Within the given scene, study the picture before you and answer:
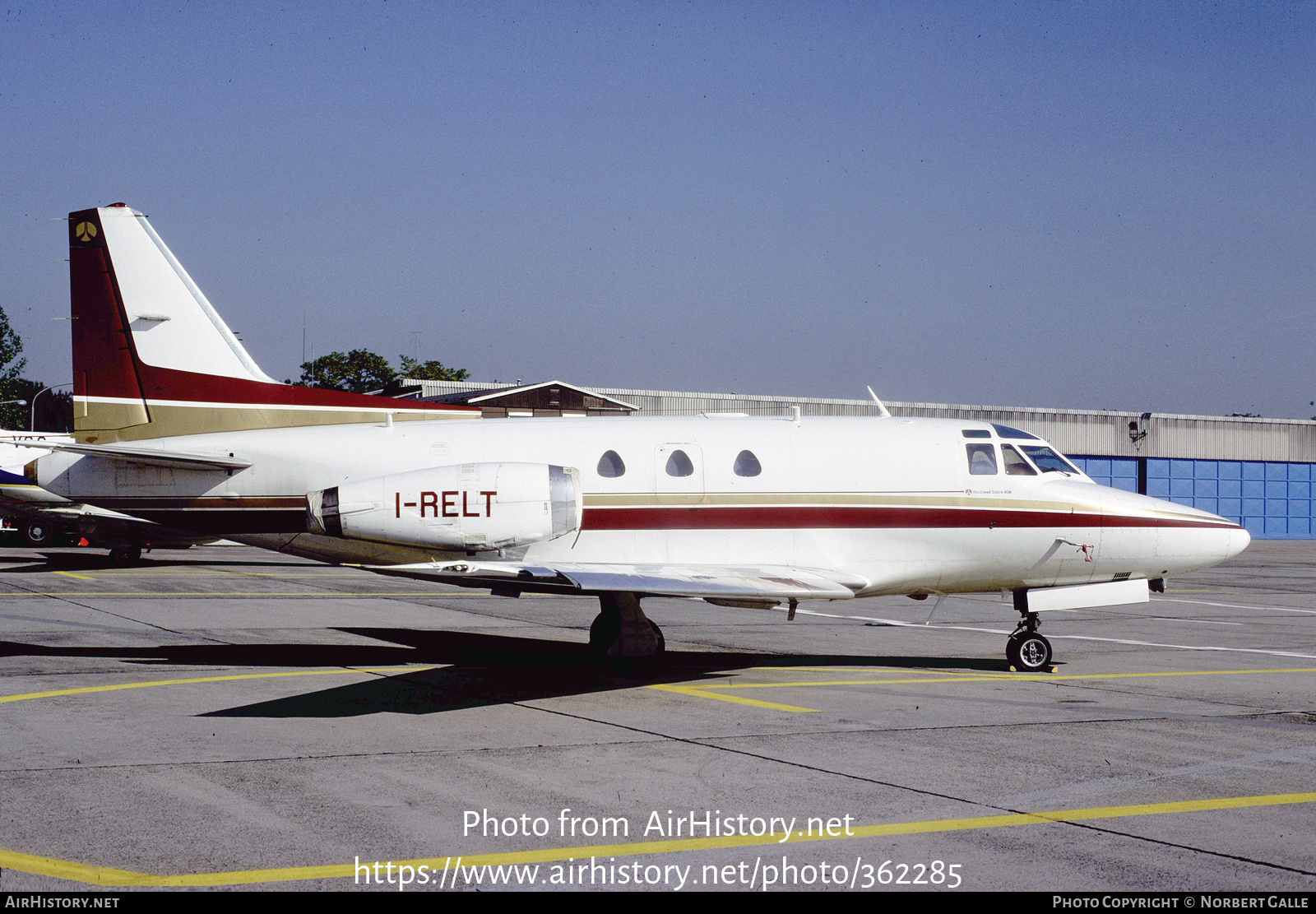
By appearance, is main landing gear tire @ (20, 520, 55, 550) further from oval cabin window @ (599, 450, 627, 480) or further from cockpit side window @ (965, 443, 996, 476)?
cockpit side window @ (965, 443, 996, 476)

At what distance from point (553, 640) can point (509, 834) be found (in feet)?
37.0

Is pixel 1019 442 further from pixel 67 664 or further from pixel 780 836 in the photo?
pixel 67 664

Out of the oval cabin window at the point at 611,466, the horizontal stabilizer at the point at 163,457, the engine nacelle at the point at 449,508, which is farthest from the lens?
the oval cabin window at the point at 611,466

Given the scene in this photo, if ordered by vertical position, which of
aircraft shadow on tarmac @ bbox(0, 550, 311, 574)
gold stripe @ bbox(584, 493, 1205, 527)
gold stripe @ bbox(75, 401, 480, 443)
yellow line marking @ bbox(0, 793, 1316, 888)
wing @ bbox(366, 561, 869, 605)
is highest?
gold stripe @ bbox(75, 401, 480, 443)

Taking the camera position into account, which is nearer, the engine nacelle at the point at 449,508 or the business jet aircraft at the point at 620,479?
the engine nacelle at the point at 449,508

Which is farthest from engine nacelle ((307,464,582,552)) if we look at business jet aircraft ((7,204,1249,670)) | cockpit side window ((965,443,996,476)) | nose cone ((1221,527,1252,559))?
nose cone ((1221,527,1252,559))

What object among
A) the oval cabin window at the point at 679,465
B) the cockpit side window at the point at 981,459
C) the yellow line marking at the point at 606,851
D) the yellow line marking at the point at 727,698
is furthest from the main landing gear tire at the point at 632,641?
the yellow line marking at the point at 606,851

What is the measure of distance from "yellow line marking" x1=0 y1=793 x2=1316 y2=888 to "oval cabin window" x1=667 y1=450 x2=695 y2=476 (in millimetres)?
7708

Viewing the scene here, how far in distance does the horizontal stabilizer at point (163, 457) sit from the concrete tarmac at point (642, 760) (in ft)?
8.66

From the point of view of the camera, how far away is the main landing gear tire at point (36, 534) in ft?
140

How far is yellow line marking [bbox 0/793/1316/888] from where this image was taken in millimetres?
6609

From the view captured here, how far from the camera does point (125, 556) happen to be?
33.9 metres

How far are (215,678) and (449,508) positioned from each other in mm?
3658

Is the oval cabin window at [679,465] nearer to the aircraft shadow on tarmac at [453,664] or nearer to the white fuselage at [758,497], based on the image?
the white fuselage at [758,497]
